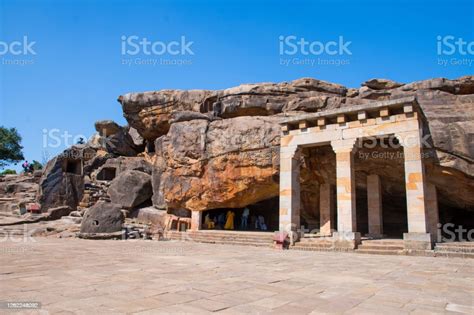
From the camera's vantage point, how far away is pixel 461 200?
14500 mm

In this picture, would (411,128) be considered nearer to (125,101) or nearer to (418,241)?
(418,241)

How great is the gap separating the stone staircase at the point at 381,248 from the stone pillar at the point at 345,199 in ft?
1.03

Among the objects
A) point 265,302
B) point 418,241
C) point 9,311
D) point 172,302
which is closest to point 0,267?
point 9,311

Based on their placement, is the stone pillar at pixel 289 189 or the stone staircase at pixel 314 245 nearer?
the stone staircase at pixel 314 245

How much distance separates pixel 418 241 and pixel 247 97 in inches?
519

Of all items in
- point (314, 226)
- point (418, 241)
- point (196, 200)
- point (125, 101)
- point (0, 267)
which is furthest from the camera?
point (125, 101)

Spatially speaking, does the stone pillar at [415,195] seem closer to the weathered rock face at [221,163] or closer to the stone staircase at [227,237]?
the stone staircase at [227,237]

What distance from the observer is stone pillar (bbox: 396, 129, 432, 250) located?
35.9 ft

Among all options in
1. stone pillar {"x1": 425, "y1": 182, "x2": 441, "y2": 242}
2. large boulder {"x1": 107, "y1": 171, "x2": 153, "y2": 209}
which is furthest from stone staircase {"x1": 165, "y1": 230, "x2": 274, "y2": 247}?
stone pillar {"x1": 425, "y1": 182, "x2": 441, "y2": 242}

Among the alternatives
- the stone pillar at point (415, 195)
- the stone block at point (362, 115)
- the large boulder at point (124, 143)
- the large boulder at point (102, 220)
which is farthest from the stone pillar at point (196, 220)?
the large boulder at point (124, 143)

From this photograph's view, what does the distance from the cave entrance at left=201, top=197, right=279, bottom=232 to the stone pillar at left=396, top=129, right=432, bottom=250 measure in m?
10.5

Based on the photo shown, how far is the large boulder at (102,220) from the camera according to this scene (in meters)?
16.0

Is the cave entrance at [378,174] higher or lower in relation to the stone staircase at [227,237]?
higher

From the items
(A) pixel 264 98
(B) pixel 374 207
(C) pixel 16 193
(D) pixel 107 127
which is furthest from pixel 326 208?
(D) pixel 107 127
